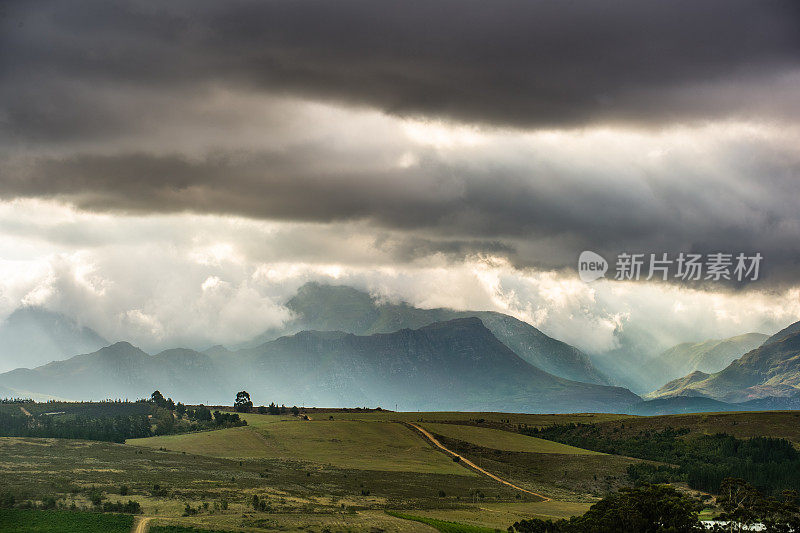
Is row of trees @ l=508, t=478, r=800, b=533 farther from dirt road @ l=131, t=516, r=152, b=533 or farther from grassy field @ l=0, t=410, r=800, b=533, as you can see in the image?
dirt road @ l=131, t=516, r=152, b=533

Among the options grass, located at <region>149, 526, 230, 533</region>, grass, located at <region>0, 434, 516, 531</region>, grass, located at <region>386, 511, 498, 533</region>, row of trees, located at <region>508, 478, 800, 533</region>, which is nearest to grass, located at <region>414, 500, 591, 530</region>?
grass, located at <region>386, 511, 498, 533</region>

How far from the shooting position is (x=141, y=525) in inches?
4365

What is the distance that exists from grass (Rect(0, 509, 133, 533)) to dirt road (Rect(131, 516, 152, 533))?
761mm

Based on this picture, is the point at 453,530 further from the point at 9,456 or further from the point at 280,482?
the point at 9,456

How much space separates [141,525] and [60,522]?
10394mm

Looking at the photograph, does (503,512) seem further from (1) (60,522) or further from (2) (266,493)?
(1) (60,522)

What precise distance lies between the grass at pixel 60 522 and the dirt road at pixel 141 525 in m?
0.76

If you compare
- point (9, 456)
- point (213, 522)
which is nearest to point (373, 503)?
point (213, 522)

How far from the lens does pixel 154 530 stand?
351ft

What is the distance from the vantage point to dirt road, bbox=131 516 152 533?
108m

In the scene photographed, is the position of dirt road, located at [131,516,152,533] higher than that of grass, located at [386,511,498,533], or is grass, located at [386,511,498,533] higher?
dirt road, located at [131,516,152,533]

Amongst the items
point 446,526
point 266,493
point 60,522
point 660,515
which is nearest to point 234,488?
point 266,493

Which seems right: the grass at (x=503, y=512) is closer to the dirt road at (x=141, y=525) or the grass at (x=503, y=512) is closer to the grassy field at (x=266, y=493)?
the grassy field at (x=266, y=493)

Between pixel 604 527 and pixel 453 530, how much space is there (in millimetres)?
22742
